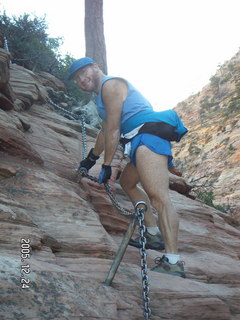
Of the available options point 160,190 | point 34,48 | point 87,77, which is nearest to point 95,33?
point 34,48

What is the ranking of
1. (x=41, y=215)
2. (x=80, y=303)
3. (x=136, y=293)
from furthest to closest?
(x=41, y=215)
(x=136, y=293)
(x=80, y=303)

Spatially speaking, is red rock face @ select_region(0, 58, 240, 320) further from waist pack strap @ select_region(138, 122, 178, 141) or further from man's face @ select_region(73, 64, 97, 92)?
A: waist pack strap @ select_region(138, 122, 178, 141)

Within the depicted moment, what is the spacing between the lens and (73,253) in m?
3.36

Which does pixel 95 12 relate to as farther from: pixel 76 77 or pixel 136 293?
pixel 136 293

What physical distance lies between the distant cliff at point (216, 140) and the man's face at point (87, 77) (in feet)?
21.6

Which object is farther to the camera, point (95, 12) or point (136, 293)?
point (95, 12)

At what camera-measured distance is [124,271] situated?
10.8ft

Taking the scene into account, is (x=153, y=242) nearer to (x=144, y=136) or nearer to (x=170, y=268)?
(x=170, y=268)

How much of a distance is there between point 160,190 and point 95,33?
8.00m

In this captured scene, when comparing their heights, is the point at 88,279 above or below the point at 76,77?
below

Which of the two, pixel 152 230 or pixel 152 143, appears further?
pixel 152 230

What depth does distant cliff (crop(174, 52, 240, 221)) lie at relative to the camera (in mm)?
15312

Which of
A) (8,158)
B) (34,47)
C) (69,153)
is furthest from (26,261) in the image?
(34,47)

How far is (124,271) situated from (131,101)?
5.62 feet
